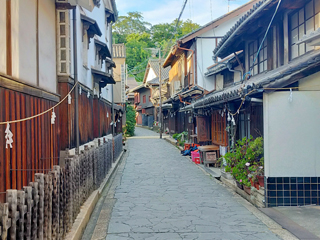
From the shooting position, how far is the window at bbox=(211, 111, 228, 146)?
16.2 metres

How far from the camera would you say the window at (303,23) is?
361 inches

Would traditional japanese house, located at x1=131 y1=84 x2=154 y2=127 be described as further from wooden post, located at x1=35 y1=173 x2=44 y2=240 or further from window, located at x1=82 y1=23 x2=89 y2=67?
wooden post, located at x1=35 y1=173 x2=44 y2=240

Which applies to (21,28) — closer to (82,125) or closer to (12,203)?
(12,203)

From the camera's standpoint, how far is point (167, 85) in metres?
42.5

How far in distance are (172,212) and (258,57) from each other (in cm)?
812

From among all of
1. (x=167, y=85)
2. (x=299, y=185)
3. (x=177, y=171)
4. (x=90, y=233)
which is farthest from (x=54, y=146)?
(x=167, y=85)

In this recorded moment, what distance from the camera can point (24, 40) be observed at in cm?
678

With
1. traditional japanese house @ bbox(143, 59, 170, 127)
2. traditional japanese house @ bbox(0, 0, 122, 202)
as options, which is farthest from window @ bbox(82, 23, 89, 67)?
traditional japanese house @ bbox(143, 59, 170, 127)

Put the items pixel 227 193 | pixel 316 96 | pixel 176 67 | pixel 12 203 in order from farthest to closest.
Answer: pixel 176 67 → pixel 227 193 → pixel 316 96 → pixel 12 203

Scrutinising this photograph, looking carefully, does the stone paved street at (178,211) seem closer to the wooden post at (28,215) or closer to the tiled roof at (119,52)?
the wooden post at (28,215)

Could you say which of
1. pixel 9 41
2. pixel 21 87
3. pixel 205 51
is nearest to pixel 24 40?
pixel 9 41

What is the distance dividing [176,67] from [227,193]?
24.4m

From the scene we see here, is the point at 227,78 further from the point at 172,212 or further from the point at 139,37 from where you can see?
the point at 139,37

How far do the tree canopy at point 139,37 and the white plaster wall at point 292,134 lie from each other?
48225 mm
